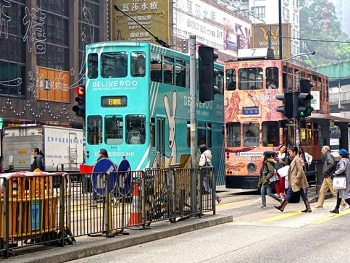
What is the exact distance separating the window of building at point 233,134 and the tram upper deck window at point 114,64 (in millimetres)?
5185

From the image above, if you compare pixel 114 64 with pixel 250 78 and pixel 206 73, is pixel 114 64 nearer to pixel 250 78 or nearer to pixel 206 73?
pixel 250 78

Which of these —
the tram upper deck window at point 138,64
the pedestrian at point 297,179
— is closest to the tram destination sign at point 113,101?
the tram upper deck window at point 138,64

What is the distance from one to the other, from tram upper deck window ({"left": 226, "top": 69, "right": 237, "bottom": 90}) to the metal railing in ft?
34.2

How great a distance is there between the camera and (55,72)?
47688 mm

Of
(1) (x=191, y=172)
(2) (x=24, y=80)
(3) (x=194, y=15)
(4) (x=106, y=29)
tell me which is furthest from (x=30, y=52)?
(1) (x=191, y=172)

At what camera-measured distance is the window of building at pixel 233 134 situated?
25.2m

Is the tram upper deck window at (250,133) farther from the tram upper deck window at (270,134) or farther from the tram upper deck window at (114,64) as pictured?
the tram upper deck window at (114,64)

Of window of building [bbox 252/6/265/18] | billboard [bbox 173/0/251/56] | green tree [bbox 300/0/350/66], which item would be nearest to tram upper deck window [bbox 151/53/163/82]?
billboard [bbox 173/0/251/56]

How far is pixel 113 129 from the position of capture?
71.8ft

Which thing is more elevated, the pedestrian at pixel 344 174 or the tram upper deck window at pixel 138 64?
the tram upper deck window at pixel 138 64

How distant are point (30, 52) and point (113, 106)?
80.0ft

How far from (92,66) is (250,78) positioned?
5880 millimetres

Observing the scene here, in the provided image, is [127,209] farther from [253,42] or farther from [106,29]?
[253,42]

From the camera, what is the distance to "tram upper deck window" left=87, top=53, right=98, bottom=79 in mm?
22047
